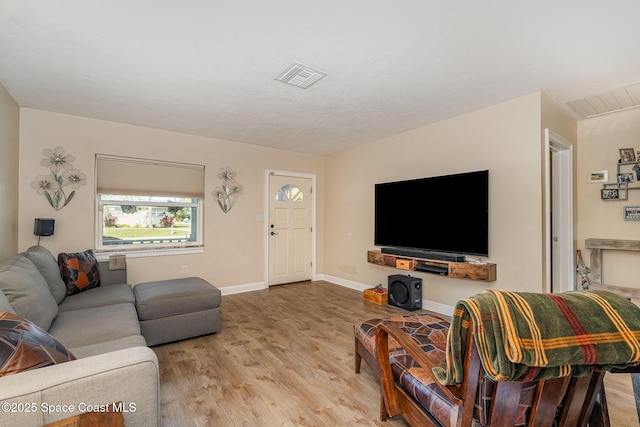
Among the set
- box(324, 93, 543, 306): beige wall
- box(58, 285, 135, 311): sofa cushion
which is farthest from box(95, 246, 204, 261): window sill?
box(324, 93, 543, 306): beige wall

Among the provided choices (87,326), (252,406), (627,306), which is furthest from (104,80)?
(627,306)

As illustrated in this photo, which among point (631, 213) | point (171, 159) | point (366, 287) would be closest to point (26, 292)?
point (171, 159)

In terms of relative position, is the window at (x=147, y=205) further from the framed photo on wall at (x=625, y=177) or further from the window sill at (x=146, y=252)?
the framed photo on wall at (x=625, y=177)

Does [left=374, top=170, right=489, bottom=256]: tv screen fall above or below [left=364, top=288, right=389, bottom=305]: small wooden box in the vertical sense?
above

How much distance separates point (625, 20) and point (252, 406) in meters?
3.34

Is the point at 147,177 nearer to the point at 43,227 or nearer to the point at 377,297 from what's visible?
the point at 43,227

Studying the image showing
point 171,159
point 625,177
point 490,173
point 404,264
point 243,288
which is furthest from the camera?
point 243,288

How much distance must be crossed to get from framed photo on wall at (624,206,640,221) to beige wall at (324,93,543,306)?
145cm

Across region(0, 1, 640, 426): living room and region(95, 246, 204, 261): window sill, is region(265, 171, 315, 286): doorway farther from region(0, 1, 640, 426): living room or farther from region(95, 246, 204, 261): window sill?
region(95, 246, 204, 261): window sill

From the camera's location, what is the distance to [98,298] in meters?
2.61

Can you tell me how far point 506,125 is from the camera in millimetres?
3080

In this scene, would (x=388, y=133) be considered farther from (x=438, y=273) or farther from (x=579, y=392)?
(x=579, y=392)

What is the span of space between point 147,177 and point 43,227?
124 cm

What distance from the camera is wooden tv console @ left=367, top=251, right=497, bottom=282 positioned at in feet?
10.0
